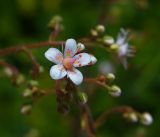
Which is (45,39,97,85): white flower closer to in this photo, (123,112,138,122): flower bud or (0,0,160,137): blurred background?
(123,112,138,122): flower bud

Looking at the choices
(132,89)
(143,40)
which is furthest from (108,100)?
(143,40)

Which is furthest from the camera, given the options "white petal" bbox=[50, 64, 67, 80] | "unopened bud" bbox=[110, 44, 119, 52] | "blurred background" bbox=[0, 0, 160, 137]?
"blurred background" bbox=[0, 0, 160, 137]

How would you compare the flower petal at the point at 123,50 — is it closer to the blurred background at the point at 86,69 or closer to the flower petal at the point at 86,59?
the flower petal at the point at 86,59

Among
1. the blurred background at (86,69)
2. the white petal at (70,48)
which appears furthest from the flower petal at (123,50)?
the blurred background at (86,69)

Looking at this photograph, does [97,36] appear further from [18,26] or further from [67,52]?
[18,26]

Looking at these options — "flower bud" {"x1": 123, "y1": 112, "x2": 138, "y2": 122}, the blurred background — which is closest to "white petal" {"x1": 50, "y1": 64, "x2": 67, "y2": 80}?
"flower bud" {"x1": 123, "y1": 112, "x2": 138, "y2": 122}

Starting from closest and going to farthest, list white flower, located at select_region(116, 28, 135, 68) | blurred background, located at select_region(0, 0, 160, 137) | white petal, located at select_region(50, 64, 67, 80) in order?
white petal, located at select_region(50, 64, 67, 80)
white flower, located at select_region(116, 28, 135, 68)
blurred background, located at select_region(0, 0, 160, 137)

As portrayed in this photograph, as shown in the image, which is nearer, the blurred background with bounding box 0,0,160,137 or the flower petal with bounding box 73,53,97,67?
the flower petal with bounding box 73,53,97,67
